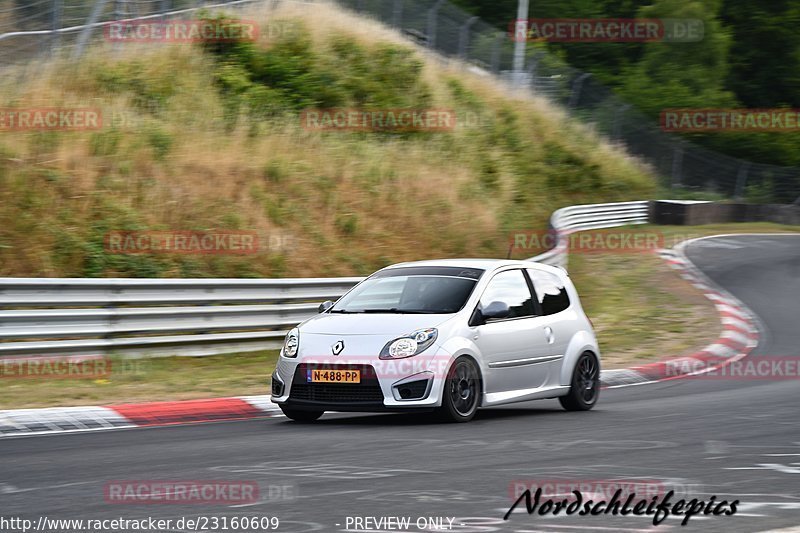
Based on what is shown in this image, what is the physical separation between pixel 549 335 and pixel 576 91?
34.2 meters

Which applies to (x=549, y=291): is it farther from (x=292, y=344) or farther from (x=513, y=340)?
(x=292, y=344)

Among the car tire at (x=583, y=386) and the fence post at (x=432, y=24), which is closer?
the car tire at (x=583, y=386)

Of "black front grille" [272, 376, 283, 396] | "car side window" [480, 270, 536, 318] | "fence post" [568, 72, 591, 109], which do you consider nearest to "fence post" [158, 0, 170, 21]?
"car side window" [480, 270, 536, 318]

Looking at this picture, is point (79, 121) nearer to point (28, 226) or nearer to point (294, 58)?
point (28, 226)

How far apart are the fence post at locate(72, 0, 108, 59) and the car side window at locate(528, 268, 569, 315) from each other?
15085 millimetres

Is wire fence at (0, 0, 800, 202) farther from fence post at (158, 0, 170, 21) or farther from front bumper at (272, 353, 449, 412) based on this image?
front bumper at (272, 353, 449, 412)

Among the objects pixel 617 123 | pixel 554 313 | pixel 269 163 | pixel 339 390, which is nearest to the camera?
pixel 339 390

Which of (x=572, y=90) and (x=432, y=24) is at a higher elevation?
(x=432, y=24)

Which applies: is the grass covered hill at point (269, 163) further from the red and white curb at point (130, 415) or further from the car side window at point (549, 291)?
the car side window at point (549, 291)

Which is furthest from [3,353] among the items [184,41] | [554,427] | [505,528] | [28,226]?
[184,41]

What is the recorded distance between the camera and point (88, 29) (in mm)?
24547

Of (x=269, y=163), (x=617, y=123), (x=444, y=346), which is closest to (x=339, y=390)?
(x=444, y=346)

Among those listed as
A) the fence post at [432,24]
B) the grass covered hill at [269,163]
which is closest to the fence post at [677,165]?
the grass covered hill at [269,163]

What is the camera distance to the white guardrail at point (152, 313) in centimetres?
1318
